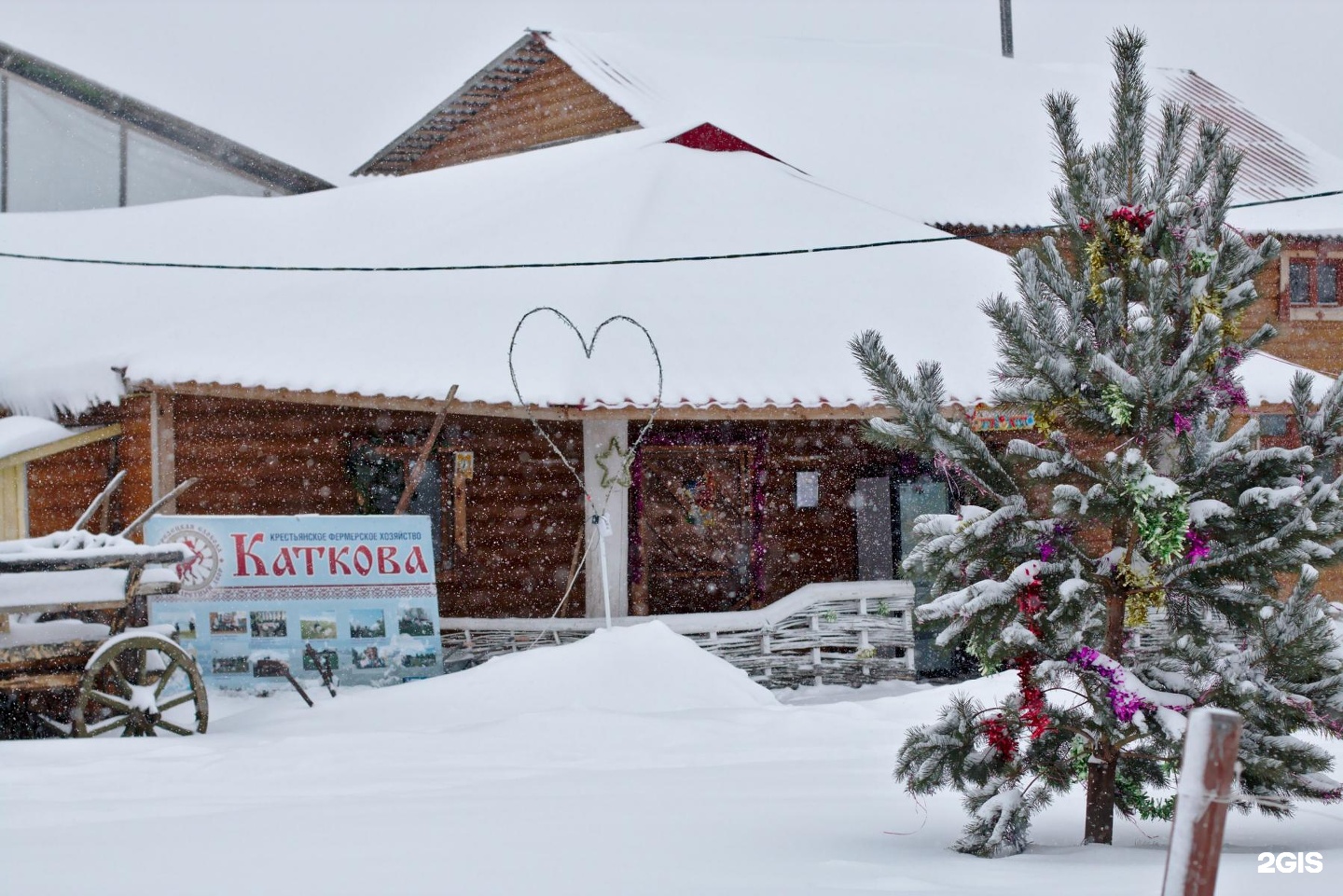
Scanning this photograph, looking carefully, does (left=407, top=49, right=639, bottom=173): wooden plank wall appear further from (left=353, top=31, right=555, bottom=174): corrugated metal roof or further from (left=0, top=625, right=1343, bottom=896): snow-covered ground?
(left=0, top=625, right=1343, bottom=896): snow-covered ground

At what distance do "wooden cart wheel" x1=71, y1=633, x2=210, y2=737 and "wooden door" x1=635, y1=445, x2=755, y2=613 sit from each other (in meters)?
5.65

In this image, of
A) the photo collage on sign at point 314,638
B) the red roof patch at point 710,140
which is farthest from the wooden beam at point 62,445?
the red roof patch at point 710,140

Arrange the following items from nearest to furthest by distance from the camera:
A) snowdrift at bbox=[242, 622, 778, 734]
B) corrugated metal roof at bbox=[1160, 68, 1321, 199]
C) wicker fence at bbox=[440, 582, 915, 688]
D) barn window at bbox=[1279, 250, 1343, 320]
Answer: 1. snowdrift at bbox=[242, 622, 778, 734]
2. wicker fence at bbox=[440, 582, 915, 688]
3. barn window at bbox=[1279, 250, 1343, 320]
4. corrugated metal roof at bbox=[1160, 68, 1321, 199]

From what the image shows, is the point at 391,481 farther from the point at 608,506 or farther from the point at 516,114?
the point at 516,114

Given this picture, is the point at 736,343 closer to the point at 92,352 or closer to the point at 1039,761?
the point at 92,352

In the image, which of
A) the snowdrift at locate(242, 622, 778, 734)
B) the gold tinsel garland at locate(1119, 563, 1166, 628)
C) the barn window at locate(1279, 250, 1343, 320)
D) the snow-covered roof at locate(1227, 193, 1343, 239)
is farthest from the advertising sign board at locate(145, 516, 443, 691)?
the barn window at locate(1279, 250, 1343, 320)

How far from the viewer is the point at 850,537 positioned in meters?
14.3

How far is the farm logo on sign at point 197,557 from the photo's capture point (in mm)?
10266

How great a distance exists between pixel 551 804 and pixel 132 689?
3979mm

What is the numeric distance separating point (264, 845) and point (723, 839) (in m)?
1.82

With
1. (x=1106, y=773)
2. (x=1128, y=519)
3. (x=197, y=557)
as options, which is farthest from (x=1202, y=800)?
(x=197, y=557)

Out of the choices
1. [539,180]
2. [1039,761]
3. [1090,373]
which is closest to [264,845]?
[1039,761]

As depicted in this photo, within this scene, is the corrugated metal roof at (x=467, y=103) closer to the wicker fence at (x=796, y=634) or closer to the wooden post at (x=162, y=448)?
the wooden post at (x=162, y=448)

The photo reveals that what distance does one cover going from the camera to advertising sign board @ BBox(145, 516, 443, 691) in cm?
1027
